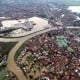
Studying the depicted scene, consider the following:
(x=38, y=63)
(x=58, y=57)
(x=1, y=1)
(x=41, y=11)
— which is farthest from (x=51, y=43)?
(x=1, y=1)

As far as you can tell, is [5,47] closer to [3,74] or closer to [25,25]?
[3,74]

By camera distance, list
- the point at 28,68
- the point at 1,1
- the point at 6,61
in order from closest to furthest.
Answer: the point at 28,68, the point at 6,61, the point at 1,1

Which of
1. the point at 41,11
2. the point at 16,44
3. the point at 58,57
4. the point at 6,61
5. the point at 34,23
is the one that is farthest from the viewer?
the point at 41,11

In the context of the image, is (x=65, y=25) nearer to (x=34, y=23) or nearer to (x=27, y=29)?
(x=34, y=23)

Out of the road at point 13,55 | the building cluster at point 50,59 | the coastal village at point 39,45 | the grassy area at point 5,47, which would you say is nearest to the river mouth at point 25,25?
the coastal village at point 39,45

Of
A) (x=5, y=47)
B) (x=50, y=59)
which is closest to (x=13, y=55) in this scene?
(x=5, y=47)

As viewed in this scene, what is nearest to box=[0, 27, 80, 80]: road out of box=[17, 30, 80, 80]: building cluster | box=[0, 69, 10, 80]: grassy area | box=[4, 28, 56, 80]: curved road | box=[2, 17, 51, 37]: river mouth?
box=[4, 28, 56, 80]: curved road
